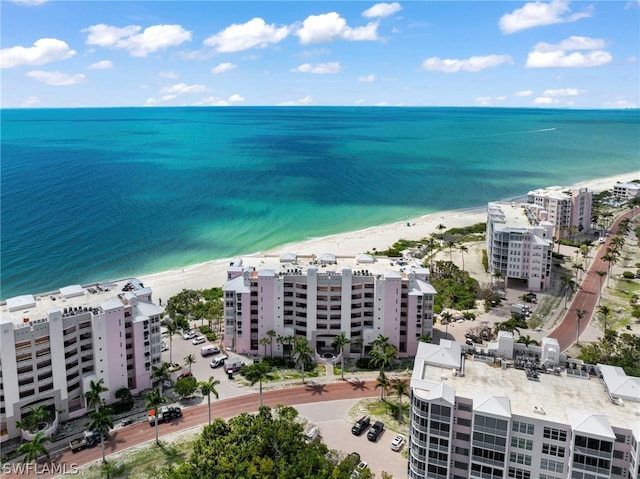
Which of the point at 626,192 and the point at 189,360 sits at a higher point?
the point at 626,192

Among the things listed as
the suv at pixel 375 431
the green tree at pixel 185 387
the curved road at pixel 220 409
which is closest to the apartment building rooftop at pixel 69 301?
the green tree at pixel 185 387

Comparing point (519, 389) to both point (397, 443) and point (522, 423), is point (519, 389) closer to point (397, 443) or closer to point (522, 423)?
point (522, 423)

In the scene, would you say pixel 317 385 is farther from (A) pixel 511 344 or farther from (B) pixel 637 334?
(B) pixel 637 334

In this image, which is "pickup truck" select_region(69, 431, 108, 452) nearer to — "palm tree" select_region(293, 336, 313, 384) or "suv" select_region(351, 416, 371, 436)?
"palm tree" select_region(293, 336, 313, 384)

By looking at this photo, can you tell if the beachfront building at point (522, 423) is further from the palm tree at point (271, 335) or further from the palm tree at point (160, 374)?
the palm tree at point (160, 374)

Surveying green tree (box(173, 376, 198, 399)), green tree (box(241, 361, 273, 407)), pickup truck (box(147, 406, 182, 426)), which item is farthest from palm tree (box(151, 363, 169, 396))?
green tree (box(241, 361, 273, 407))

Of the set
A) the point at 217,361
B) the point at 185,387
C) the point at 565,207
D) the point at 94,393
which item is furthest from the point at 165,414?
the point at 565,207

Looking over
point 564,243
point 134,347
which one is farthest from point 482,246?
point 134,347
